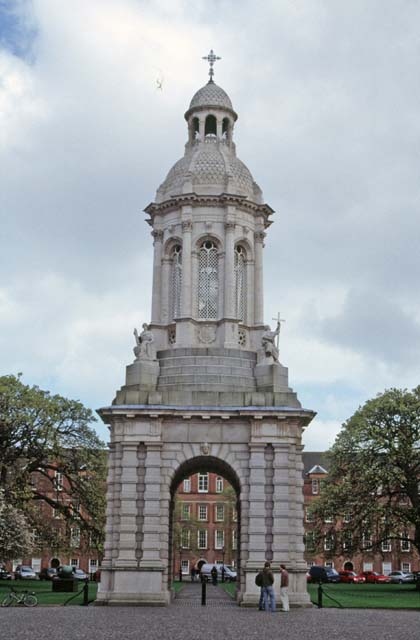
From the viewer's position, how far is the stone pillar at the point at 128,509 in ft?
104

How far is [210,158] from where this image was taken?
39.4 meters

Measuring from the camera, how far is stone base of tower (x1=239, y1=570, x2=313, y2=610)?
31.4m

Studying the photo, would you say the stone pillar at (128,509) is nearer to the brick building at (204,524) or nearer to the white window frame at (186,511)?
the brick building at (204,524)

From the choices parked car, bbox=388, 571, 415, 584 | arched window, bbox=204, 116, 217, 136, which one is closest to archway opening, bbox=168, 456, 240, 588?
parked car, bbox=388, 571, 415, 584

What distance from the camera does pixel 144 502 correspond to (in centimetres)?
3244

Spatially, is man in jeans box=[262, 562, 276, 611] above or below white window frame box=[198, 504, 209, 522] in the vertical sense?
below

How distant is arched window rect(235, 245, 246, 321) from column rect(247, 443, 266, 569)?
7.39 metres

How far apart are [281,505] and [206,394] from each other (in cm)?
541

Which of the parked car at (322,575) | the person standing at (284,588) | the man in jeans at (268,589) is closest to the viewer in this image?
the man in jeans at (268,589)

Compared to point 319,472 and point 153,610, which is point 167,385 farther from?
point 319,472

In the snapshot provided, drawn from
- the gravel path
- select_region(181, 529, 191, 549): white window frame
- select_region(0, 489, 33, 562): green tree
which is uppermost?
select_region(181, 529, 191, 549): white window frame

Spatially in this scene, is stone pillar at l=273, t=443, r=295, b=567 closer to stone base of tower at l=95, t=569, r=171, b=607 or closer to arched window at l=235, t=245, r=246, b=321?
stone base of tower at l=95, t=569, r=171, b=607

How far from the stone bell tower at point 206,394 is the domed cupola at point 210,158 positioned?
7 cm

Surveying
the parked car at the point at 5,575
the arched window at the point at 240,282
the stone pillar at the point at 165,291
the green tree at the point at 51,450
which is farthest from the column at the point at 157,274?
the parked car at the point at 5,575
